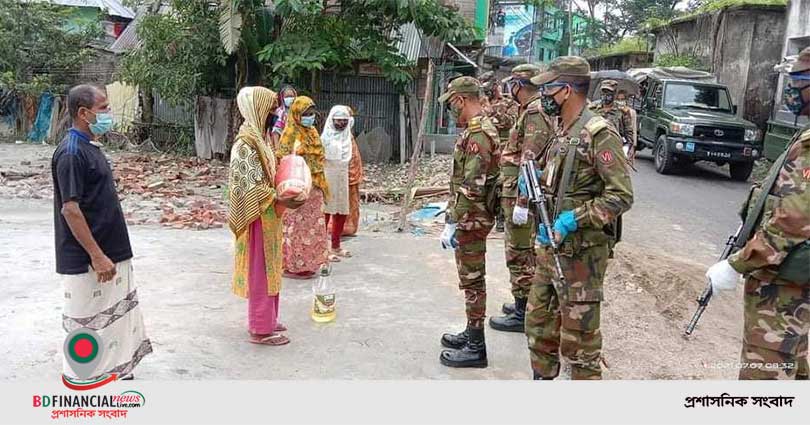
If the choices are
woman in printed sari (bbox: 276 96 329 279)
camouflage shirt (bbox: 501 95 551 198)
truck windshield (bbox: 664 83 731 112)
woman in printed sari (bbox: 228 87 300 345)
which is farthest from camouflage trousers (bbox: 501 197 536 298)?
truck windshield (bbox: 664 83 731 112)

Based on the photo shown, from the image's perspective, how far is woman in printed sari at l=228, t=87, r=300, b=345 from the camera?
155 inches

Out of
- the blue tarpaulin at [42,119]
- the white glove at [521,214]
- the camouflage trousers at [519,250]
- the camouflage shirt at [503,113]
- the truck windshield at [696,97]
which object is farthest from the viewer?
the blue tarpaulin at [42,119]

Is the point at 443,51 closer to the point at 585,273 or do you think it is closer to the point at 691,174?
the point at 691,174

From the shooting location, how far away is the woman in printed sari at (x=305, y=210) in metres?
5.68

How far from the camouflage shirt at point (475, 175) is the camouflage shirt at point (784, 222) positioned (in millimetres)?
1558

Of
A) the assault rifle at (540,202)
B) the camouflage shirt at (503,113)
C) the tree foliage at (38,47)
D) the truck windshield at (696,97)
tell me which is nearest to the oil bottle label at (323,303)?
the assault rifle at (540,202)

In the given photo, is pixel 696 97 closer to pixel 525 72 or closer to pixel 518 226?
pixel 525 72

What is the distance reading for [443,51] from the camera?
14352mm

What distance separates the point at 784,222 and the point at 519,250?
6.85ft

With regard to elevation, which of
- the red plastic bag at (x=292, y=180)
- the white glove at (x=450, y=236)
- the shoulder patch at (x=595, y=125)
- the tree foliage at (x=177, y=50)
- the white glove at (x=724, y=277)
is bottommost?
the white glove at (x=450, y=236)

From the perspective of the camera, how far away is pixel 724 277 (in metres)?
2.81

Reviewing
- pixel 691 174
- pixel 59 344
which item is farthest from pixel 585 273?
pixel 691 174

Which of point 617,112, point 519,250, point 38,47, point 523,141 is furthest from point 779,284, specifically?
point 38,47

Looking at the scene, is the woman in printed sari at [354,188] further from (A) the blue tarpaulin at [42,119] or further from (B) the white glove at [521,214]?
(A) the blue tarpaulin at [42,119]
